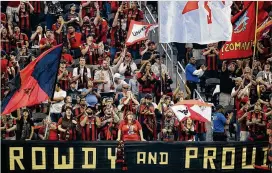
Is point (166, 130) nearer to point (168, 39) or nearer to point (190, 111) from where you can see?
point (190, 111)

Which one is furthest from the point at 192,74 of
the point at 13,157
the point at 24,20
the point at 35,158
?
the point at 13,157

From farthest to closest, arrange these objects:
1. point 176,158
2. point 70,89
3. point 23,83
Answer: point 70,89
point 176,158
point 23,83

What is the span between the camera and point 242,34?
754 inches

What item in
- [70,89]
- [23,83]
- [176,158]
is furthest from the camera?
[70,89]

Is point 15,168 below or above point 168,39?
below

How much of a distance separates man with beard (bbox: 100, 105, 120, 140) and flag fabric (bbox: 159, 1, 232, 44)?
76.8 inches

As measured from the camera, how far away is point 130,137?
59.0 feet

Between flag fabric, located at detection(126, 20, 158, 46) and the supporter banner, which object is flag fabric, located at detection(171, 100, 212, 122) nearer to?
the supporter banner

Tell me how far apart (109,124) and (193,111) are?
1848 millimetres

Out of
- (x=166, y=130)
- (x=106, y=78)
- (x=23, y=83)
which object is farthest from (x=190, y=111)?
(x=23, y=83)

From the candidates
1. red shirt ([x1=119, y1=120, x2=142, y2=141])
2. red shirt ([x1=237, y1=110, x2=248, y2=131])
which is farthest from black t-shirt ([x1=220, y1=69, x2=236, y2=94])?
red shirt ([x1=119, y1=120, x2=142, y2=141])

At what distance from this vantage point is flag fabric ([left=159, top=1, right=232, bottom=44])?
1852 cm

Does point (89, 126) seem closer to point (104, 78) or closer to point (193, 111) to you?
point (104, 78)

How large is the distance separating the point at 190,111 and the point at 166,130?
73 cm
